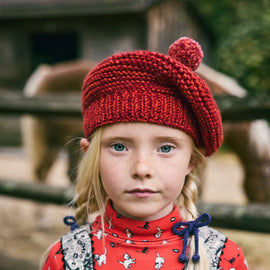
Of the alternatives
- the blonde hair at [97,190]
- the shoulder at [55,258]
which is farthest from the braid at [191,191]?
the shoulder at [55,258]

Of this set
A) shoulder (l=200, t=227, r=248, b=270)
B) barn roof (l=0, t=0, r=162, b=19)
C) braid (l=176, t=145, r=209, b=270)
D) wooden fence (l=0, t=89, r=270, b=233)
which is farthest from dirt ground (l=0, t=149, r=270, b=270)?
barn roof (l=0, t=0, r=162, b=19)

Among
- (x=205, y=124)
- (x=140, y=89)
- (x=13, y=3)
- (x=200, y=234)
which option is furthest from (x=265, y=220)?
(x=13, y=3)

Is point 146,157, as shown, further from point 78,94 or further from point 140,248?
point 78,94

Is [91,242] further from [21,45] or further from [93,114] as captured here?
[21,45]

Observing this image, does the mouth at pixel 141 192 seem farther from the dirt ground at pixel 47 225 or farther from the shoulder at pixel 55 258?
the dirt ground at pixel 47 225

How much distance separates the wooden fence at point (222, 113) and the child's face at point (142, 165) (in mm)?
857

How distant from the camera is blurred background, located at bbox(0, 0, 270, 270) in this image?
212cm

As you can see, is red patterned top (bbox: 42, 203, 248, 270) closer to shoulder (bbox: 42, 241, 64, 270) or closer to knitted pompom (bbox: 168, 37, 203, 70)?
shoulder (bbox: 42, 241, 64, 270)

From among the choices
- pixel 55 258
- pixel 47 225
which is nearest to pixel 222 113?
pixel 55 258

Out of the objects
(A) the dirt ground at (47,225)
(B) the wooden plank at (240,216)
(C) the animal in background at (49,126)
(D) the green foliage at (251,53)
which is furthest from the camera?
(D) the green foliage at (251,53)

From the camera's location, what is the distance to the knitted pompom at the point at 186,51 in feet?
2.68

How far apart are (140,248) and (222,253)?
0.71 feet

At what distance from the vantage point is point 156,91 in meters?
0.80

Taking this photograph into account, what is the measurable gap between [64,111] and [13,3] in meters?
5.41
